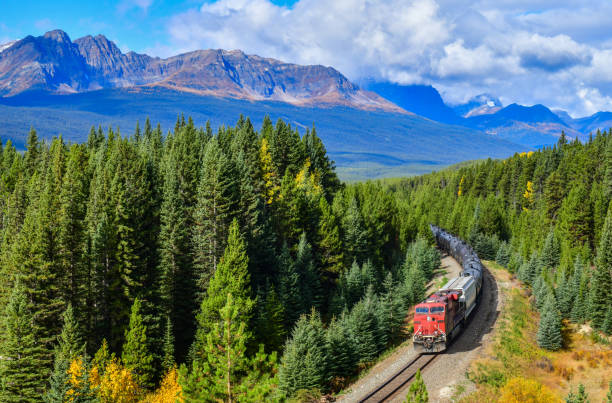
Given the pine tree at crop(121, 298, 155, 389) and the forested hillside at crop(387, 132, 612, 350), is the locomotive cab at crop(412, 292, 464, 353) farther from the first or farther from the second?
the pine tree at crop(121, 298, 155, 389)

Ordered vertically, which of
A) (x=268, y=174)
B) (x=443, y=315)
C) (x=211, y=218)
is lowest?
(x=443, y=315)

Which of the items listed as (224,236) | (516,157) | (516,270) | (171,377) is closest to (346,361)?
(171,377)

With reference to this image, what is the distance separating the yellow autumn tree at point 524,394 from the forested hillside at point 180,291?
35.9 ft

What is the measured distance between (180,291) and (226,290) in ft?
32.3

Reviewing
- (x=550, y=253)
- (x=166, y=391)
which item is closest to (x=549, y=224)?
(x=550, y=253)

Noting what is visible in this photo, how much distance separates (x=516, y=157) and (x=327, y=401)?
130037 mm

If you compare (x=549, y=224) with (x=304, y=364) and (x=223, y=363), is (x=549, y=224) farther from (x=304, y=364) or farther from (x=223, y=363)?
(x=223, y=363)

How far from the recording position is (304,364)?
94.5ft

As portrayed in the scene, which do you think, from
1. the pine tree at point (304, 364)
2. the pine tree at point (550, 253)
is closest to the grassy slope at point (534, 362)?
the pine tree at point (304, 364)

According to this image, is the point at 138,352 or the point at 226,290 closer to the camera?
the point at 138,352

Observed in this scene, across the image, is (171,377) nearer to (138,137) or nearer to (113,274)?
(113,274)

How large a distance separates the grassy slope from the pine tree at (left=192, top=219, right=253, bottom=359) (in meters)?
18.4

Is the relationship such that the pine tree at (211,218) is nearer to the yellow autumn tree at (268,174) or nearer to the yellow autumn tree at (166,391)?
the yellow autumn tree at (166,391)

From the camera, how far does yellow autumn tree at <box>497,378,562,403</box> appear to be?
2652cm
